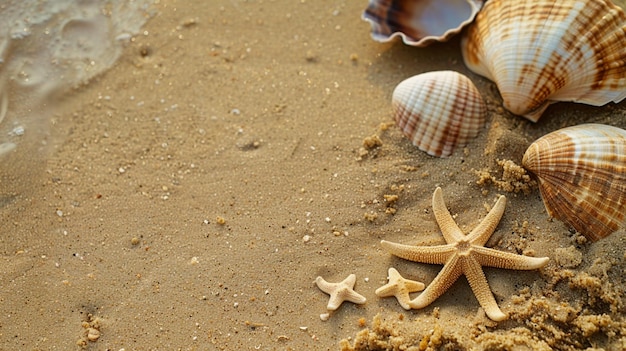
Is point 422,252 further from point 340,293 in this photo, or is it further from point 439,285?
point 340,293

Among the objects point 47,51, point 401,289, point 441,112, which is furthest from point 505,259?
point 47,51

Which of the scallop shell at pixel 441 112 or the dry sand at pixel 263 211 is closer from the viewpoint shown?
the dry sand at pixel 263 211

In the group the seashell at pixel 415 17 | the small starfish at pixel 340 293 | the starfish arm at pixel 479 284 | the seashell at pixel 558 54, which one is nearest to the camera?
the starfish arm at pixel 479 284

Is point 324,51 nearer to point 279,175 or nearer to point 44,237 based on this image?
point 279,175

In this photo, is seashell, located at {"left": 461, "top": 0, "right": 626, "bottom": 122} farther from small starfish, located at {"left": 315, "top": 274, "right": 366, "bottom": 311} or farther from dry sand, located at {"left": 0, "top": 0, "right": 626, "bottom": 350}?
small starfish, located at {"left": 315, "top": 274, "right": 366, "bottom": 311}

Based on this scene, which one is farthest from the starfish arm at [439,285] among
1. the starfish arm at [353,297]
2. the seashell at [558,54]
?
the seashell at [558,54]

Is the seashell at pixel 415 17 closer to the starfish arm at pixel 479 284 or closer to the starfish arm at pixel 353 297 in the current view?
the starfish arm at pixel 479 284

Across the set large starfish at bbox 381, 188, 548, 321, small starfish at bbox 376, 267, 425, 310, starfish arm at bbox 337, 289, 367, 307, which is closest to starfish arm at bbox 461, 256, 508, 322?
large starfish at bbox 381, 188, 548, 321

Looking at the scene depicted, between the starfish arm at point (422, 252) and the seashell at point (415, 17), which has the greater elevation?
the seashell at point (415, 17)
